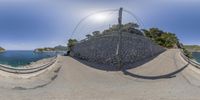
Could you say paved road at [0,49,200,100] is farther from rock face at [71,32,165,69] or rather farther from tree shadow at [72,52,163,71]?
rock face at [71,32,165,69]

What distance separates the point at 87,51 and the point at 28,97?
10.5 meters

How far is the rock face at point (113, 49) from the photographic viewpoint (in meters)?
22.2

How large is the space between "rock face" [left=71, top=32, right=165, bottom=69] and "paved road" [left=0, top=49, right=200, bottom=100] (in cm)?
122

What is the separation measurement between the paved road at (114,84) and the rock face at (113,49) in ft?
4.02

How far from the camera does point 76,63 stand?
2216 centimetres

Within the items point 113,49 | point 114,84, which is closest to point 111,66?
point 113,49

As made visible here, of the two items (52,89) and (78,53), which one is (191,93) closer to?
(52,89)

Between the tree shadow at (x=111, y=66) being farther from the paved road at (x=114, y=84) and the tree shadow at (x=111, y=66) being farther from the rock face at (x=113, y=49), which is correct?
the paved road at (x=114, y=84)

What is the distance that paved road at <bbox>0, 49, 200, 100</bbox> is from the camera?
13.8 metres

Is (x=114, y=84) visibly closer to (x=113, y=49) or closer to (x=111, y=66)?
(x=111, y=66)

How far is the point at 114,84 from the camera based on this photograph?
16859mm

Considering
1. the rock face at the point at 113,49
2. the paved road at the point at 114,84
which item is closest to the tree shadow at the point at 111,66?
the rock face at the point at 113,49

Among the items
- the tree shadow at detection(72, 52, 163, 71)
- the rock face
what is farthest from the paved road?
the rock face

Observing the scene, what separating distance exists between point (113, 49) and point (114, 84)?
5.80 m
